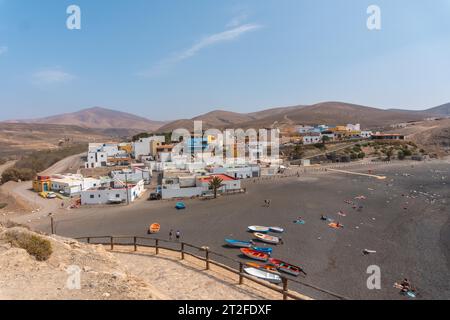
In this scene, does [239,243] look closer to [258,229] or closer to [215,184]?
[258,229]

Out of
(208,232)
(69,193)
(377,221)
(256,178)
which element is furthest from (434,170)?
(69,193)

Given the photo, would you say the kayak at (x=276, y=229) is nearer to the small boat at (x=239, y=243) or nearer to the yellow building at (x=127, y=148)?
the small boat at (x=239, y=243)

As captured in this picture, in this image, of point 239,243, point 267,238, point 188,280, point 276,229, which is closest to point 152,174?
point 276,229

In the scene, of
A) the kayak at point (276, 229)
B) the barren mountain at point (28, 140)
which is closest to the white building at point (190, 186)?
the kayak at point (276, 229)

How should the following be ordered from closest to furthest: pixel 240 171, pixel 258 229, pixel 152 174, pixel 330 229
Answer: pixel 258 229, pixel 330 229, pixel 240 171, pixel 152 174

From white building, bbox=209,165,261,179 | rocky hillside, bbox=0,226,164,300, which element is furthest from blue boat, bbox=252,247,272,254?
white building, bbox=209,165,261,179

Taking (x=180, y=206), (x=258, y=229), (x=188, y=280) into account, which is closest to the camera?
(x=188, y=280)
